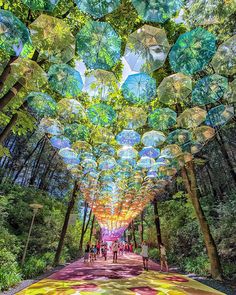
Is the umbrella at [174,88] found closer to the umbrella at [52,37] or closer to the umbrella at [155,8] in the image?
the umbrella at [155,8]

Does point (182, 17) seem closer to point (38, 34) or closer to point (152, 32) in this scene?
point (152, 32)

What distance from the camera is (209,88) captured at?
562cm

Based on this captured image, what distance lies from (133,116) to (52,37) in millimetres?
3340

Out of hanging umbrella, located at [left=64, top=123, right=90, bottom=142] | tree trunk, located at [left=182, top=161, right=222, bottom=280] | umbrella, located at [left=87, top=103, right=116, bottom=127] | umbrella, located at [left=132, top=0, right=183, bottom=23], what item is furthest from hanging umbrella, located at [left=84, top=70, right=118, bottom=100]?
tree trunk, located at [left=182, top=161, right=222, bottom=280]

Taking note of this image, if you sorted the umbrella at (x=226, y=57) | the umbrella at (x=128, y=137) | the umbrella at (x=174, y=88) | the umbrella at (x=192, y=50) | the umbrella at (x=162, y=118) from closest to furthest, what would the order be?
the umbrella at (x=192, y=50), the umbrella at (x=226, y=57), the umbrella at (x=174, y=88), the umbrella at (x=162, y=118), the umbrella at (x=128, y=137)

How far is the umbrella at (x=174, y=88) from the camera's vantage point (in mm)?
5243

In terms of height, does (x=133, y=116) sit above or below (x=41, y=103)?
above

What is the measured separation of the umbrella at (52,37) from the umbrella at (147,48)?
40.9 inches

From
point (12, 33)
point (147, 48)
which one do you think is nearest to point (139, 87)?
point (147, 48)

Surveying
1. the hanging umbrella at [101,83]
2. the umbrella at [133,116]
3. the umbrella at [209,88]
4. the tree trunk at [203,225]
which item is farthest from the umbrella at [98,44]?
the tree trunk at [203,225]

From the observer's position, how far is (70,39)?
13.9 ft

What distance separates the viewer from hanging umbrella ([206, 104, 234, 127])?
6660 millimetres

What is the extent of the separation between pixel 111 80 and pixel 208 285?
762cm

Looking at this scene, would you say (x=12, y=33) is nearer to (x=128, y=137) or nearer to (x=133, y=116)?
(x=133, y=116)
